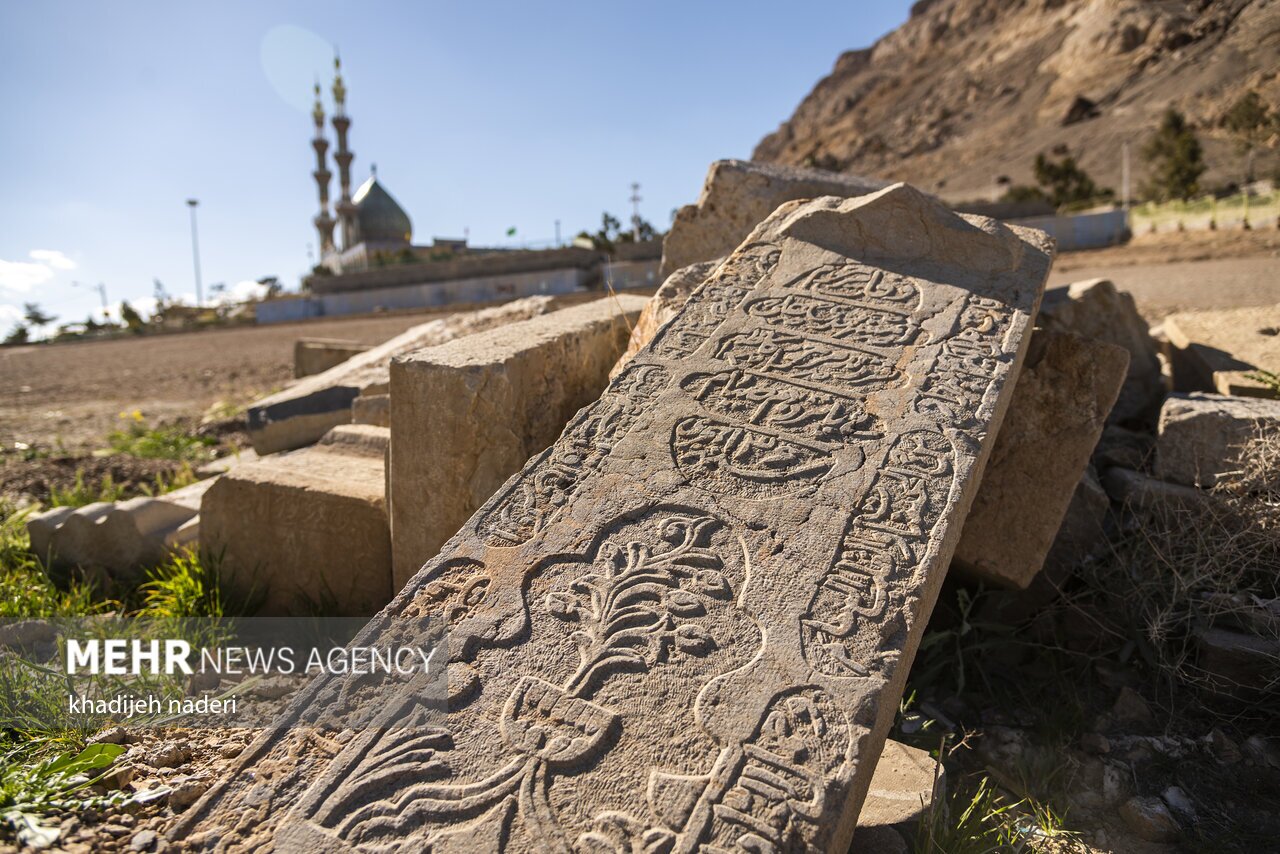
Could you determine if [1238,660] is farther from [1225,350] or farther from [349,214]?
[349,214]

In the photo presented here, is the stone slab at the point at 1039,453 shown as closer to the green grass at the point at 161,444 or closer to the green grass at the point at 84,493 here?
the green grass at the point at 84,493

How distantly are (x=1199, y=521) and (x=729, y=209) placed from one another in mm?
2634

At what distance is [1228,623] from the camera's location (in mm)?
2555

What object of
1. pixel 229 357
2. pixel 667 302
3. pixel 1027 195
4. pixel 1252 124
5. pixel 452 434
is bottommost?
pixel 229 357

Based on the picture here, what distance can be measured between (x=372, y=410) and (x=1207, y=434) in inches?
147

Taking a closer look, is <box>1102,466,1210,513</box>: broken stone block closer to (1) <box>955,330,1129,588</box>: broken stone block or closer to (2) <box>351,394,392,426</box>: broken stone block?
(1) <box>955,330,1129,588</box>: broken stone block

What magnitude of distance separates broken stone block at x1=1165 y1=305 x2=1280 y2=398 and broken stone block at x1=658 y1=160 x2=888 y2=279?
174 cm

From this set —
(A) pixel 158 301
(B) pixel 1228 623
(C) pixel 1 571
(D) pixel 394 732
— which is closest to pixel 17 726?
(D) pixel 394 732

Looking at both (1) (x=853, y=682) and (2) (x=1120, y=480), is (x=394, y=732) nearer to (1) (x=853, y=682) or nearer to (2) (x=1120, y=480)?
(1) (x=853, y=682)

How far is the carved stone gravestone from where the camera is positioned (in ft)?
4.63

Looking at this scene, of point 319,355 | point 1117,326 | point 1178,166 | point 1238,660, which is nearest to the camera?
point 1238,660

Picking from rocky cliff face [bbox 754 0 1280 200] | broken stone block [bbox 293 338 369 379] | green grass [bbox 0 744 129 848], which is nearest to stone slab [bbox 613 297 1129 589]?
green grass [bbox 0 744 129 848]

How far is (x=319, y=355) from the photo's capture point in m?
7.53

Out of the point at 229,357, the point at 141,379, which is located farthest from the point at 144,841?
the point at 229,357
